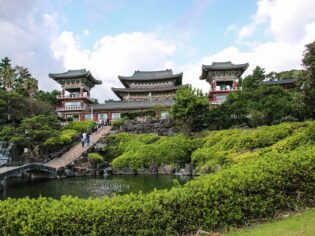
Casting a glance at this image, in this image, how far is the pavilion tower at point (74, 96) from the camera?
197ft

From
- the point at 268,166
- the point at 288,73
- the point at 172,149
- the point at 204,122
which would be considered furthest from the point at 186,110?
the point at 288,73

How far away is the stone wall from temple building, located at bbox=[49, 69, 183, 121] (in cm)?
1087

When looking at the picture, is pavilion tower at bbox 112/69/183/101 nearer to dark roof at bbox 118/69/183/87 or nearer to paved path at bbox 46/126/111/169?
dark roof at bbox 118/69/183/87

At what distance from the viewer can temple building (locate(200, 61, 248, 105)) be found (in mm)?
58219

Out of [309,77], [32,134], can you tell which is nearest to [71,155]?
[32,134]

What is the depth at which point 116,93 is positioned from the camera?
63.0 meters

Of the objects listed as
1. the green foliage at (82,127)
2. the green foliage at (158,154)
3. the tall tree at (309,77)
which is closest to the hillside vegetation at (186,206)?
the tall tree at (309,77)

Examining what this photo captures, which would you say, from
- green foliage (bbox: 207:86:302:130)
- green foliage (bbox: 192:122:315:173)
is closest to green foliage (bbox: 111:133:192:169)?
green foliage (bbox: 192:122:315:173)

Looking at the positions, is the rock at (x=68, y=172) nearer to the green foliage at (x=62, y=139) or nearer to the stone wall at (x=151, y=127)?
the green foliage at (x=62, y=139)

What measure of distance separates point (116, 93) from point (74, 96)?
807cm

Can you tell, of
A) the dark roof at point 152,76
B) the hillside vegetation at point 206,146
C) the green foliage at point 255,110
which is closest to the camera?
the hillside vegetation at point 206,146

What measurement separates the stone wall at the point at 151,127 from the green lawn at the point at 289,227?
104 ft

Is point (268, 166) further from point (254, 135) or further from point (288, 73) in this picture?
point (288, 73)

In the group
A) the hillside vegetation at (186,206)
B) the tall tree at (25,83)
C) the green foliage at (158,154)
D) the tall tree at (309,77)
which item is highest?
the tall tree at (25,83)
